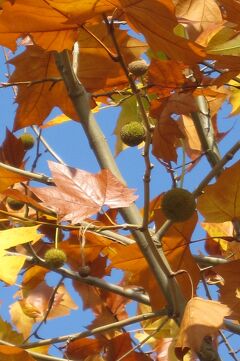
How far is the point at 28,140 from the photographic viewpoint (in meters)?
2.07

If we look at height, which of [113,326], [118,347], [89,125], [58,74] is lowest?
[118,347]

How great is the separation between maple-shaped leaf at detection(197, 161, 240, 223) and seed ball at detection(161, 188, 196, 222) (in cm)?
5

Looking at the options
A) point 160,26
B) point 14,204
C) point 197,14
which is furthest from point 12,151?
point 160,26

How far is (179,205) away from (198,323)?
21 cm

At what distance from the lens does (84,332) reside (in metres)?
1.39

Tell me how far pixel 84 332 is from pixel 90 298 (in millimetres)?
601

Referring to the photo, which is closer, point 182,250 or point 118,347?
point 182,250

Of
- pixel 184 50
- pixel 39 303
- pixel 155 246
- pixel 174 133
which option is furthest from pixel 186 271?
pixel 39 303

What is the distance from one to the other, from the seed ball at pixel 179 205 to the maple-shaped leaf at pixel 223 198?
0.18 ft

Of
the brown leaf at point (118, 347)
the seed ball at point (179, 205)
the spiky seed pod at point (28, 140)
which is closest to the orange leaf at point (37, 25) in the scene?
the seed ball at point (179, 205)

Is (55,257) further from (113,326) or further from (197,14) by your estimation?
(197,14)

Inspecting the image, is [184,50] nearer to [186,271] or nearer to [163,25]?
[163,25]

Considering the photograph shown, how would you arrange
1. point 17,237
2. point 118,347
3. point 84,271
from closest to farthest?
point 17,237, point 84,271, point 118,347

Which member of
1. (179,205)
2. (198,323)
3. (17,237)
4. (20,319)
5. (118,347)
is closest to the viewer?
(198,323)
